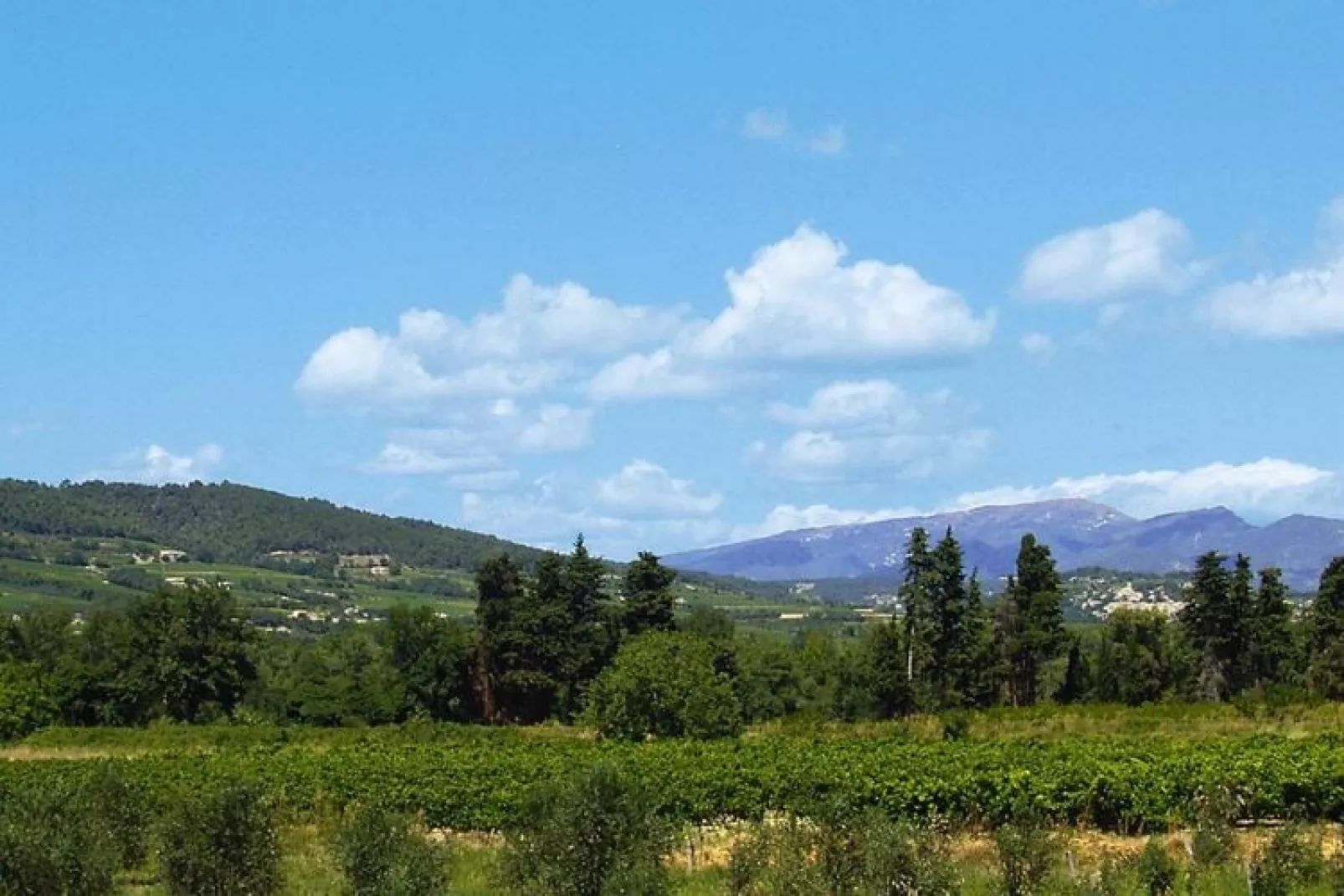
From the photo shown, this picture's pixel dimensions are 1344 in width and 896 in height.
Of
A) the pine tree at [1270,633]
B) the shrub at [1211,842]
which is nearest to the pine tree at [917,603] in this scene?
the pine tree at [1270,633]

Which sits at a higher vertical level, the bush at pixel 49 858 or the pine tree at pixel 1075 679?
the bush at pixel 49 858

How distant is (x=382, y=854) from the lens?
2252 cm

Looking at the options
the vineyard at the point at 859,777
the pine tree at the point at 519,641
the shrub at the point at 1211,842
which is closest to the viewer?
the shrub at the point at 1211,842

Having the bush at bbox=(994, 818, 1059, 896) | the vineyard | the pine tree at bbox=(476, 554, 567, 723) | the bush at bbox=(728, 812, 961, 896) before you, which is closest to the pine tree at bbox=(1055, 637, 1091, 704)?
the pine tree at bbox=(476, 554, 567, 723)

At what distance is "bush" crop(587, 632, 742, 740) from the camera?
57.1 metres

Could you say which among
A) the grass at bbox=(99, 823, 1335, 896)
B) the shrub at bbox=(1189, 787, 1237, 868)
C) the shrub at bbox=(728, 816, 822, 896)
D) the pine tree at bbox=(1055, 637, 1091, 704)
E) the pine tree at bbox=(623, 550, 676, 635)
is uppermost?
the pine tree at bbox=(623, 550, 676, 635)

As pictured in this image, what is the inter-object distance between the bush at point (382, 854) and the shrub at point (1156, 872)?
A: 36.2 ft

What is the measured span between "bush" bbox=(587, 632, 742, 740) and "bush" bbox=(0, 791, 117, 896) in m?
34.2

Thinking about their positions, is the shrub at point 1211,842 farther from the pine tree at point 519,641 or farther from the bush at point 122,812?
the pine tree at point 519,641

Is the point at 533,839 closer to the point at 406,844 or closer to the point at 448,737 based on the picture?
the point at 406,844

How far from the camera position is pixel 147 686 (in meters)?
86.4

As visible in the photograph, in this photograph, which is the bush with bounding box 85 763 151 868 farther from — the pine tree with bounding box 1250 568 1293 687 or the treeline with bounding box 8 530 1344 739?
the pine tree with bounding box 1250 568 1293 687

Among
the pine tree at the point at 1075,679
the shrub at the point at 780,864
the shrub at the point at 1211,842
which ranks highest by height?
the shrub at the point at 780,864

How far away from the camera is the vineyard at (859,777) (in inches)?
1328
